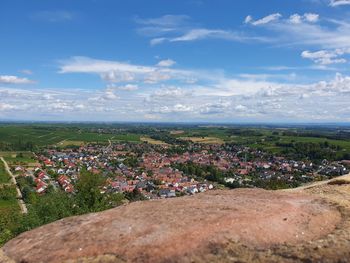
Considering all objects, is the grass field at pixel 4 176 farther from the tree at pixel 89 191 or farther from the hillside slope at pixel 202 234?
the hillside slope at pixel 202 234

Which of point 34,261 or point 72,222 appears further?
point 72,222

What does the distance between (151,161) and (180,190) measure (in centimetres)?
5773

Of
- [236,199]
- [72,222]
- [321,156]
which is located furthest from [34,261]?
[321,156]

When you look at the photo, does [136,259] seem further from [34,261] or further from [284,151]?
[284,151]

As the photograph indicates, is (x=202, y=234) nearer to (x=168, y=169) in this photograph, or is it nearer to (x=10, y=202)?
(x=10, y=202)

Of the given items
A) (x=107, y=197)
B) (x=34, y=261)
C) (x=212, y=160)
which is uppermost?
(x=34, y=261)

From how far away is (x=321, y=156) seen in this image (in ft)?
466

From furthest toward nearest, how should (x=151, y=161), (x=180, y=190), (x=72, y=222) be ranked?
(x=151, y=161)
(x=180, y=190)
(x=72, y=222)

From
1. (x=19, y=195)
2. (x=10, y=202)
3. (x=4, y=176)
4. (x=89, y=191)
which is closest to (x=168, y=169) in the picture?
(x=4, y=176)

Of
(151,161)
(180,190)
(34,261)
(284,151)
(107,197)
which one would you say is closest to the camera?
(34,261)

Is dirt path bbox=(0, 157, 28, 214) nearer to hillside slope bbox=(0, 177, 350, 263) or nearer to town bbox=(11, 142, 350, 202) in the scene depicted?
town bbox=(11, 142, 350, 202)

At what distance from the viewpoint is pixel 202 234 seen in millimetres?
12586

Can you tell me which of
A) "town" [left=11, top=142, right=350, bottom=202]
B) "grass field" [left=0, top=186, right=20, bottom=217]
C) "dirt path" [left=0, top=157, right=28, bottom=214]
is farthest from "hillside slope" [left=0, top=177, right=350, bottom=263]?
"grass field" [left=0, top=186, right=20, bottom=217]

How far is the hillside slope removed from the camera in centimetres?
1162
